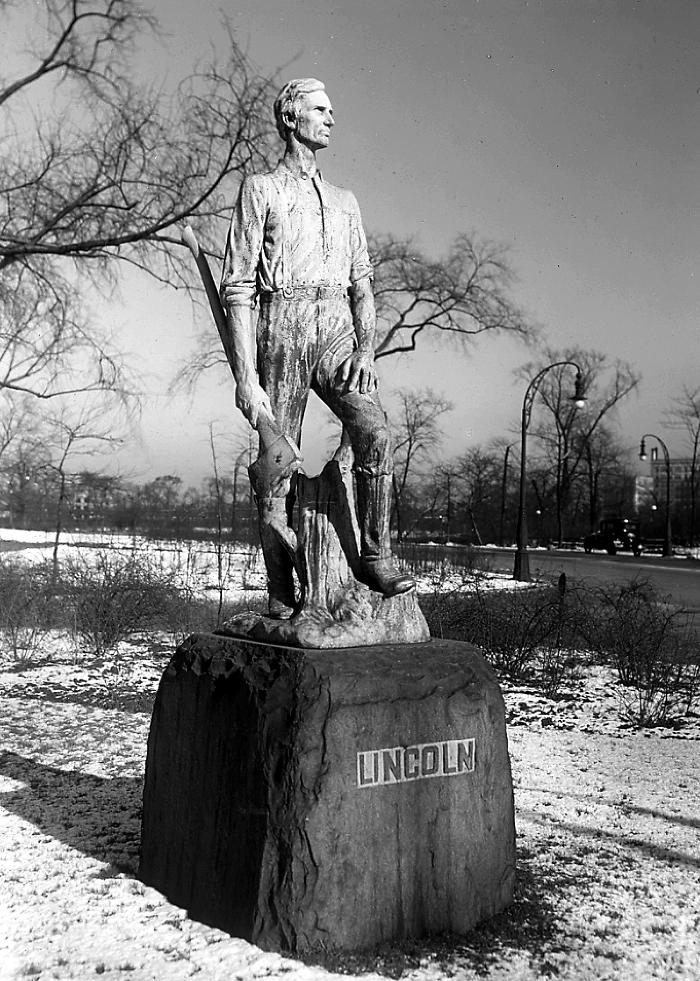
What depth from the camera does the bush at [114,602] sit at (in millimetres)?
11742

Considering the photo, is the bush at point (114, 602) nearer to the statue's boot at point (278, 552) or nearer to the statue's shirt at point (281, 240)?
the statue's boot at point (278, 552)

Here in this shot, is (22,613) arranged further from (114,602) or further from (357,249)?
(357,249)

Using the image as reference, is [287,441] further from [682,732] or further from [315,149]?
[682,732]

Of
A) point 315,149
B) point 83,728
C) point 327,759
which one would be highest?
point 315,149

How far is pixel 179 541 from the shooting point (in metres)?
25.8

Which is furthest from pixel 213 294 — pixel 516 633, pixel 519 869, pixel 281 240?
pixel 516 633

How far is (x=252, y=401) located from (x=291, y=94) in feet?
4.67

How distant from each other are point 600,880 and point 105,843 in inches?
96.6

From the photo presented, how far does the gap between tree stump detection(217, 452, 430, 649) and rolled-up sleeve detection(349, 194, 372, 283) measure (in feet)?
2.89

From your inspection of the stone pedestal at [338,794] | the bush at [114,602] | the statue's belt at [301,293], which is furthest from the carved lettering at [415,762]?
the bush at [114,602]

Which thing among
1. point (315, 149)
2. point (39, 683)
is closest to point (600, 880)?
point (315, 149)

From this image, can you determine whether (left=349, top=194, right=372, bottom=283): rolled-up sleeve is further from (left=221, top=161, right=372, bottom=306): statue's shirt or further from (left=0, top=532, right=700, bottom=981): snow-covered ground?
(left=0, top=532, right=700, bottom=981): snow-covered ground

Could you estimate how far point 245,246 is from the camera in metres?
4.45

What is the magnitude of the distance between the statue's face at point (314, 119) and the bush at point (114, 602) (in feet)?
27.1
